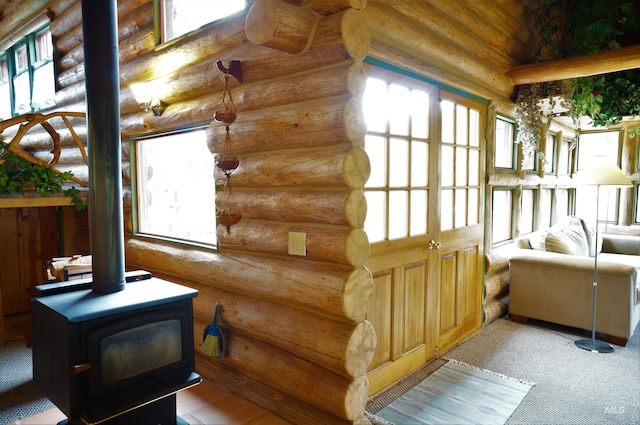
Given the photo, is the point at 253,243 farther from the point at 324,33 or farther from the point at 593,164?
the point at 593,164

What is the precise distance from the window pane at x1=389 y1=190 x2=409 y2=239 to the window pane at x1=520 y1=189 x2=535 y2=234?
294 centimetres

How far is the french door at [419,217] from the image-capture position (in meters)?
3.05

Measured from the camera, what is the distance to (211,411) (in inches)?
113

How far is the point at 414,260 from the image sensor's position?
11.0ft

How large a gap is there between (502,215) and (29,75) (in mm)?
7121

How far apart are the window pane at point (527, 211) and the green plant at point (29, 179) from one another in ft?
18.2

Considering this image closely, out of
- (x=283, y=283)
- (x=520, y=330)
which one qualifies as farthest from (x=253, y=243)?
(x=520, y=330)

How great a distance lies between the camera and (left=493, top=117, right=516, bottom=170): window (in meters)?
4.89

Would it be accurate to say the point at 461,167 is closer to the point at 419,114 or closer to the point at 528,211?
the point at 419,114

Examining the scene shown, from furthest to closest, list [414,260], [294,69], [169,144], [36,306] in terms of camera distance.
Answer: [169,144]
[414,260]
[294,69]
[36,306]

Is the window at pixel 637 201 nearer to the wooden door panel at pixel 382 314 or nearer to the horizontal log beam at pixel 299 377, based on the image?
the wooden door panel at pixel 382 314

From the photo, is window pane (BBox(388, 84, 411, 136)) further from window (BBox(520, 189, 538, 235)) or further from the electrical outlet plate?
window (BBox(520, 189, 538, 235))

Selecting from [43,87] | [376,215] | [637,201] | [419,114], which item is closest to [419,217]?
[376,215]

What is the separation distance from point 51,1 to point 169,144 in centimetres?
335
